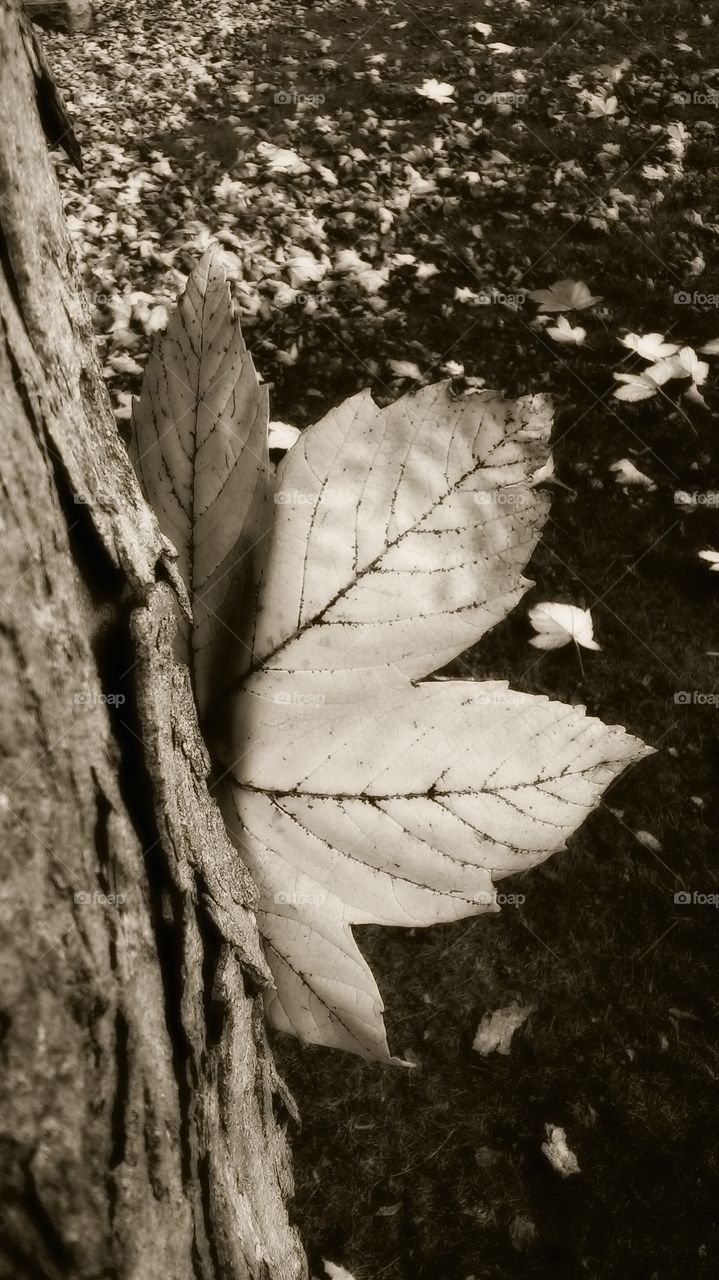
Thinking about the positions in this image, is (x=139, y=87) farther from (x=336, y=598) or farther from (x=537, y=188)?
(x=336, y=598)

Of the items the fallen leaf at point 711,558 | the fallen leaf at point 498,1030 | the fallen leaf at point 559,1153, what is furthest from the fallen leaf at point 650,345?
the fallen leaf at point 559,1153

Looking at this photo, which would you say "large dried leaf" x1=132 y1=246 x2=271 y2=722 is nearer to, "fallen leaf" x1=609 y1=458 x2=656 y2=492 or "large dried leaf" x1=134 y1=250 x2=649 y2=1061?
"large dried leaf" x1=134 y1=250 x2=649 y2=1061

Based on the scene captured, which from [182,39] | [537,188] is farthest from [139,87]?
[537,188]

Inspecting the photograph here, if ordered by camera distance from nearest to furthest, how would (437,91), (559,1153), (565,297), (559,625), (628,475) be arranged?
(559,1153) → (559,625) → (628,475) → (565,297) → (437,91)

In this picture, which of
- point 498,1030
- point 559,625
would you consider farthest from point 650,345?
point 498,1030

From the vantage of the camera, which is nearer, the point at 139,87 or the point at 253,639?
the point at 253,639

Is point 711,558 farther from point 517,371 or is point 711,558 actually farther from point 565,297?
point 565,297
